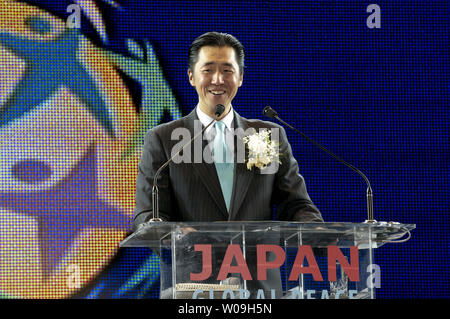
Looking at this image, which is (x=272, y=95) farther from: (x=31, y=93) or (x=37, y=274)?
(x=37, y=274)

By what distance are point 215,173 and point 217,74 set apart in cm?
50

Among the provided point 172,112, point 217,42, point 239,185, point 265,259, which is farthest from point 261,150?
point 172,112

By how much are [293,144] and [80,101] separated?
1.53 m

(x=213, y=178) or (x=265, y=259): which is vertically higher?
(x=213, y=178)

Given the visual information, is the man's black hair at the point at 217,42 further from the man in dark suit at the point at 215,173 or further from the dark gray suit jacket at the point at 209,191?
the dark gray suit jacket at the point at 209,191

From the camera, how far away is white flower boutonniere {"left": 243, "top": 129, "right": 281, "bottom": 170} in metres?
3.67

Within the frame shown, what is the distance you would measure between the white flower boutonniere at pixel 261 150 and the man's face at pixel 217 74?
0.26m

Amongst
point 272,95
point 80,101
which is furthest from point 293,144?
point 80,101

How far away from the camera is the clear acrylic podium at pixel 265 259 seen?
109 inches

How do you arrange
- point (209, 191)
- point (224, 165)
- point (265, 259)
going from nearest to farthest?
1. point (265, 259)
2. point (209, 191)
3. point (224, 165)

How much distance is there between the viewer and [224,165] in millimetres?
3781

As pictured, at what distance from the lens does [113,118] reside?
546 centimetres

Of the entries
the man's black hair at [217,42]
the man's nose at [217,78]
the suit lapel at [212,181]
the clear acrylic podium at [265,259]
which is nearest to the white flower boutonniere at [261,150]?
the suit lapel at [212,181]

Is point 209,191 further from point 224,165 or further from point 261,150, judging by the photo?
point 261,150
